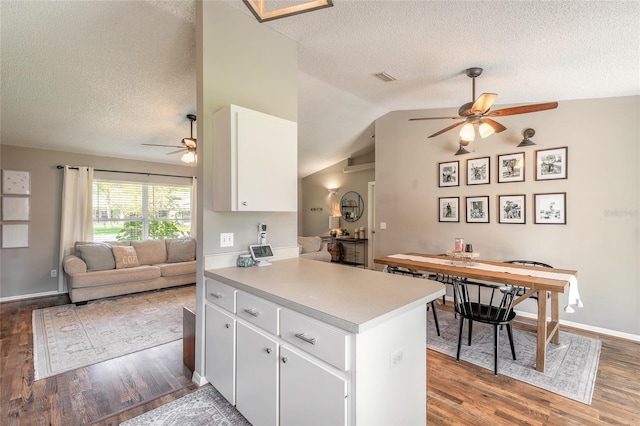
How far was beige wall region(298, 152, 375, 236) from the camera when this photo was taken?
726cm

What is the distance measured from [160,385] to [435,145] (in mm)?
4415

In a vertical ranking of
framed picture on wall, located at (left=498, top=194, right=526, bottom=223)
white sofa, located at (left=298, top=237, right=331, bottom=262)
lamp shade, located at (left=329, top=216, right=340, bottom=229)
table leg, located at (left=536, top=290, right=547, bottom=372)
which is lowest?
table leg, located at (left=536, top=290, right=547, bottom=372)

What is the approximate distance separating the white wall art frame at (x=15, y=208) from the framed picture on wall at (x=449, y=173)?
6344mm

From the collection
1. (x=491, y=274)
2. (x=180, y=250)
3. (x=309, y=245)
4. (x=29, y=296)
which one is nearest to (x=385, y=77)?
(x=491, y=274)

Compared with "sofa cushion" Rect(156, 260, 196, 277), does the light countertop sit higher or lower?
higher

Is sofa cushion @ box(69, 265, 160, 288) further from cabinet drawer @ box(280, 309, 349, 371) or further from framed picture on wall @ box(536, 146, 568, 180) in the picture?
framed picture on wall @ box(536, 146, 568, 180)

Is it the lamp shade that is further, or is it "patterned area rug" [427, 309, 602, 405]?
the lamp shade

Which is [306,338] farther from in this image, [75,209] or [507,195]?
[75,209]

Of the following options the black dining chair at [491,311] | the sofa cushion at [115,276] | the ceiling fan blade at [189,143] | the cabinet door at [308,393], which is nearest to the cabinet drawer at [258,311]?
the cabinet door at [308,393]

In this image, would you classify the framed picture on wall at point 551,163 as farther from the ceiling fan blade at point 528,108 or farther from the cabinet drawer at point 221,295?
the cabinet drawer at point 221,295

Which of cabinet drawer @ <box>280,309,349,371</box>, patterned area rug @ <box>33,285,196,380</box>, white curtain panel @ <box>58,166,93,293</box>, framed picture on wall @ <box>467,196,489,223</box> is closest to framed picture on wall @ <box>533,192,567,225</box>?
framed picture on wall @ <box>467,196,489,223</box>

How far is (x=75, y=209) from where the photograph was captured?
495cm

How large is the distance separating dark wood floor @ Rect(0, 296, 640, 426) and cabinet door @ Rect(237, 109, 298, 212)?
5.02 ft

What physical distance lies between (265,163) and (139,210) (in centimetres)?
485
